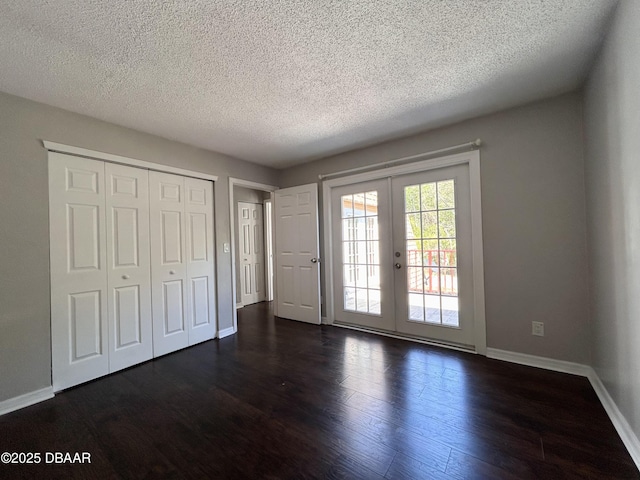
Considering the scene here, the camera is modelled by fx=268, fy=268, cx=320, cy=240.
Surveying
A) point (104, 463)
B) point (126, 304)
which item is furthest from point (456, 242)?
point (126, 304)

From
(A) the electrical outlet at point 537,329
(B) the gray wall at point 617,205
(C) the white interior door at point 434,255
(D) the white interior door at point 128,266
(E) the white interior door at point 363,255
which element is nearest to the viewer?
(B) the gray wall at point 617,205

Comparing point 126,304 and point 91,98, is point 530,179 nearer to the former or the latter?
point 91,98

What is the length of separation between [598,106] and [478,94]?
0.77 m

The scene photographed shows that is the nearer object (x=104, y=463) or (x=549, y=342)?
Result: (x=104, y=463)

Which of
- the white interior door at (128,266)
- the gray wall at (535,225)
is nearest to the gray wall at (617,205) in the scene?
the gray wall at (535,225)

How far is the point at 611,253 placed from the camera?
1686 millimetres

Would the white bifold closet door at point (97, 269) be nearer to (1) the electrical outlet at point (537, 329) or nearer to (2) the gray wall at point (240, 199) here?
(2) the gray wall at point (240, 199)

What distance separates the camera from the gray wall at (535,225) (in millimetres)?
2227

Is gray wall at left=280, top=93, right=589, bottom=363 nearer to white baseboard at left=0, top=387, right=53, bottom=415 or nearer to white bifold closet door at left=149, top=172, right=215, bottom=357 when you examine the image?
white bifold closet door at left=149, top=172, right=215, bottom=357

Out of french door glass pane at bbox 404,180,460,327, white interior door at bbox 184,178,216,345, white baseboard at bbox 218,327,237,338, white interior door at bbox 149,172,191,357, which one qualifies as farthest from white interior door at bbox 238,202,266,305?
french door glass pane at bbox 404,180,460,327

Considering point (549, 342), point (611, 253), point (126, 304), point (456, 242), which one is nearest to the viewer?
point (611, 253)

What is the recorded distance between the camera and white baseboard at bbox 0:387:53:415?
1.94 metres

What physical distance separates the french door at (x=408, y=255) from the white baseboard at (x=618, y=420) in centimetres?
92

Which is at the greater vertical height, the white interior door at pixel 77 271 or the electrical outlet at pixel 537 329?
the white interior door at pixel 77 271
